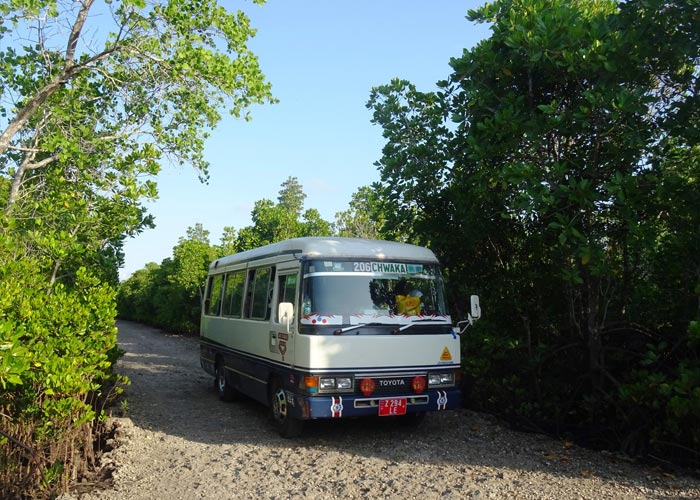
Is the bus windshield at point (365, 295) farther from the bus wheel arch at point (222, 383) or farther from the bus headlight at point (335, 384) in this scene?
the bus wheel arch at point (222, 383)

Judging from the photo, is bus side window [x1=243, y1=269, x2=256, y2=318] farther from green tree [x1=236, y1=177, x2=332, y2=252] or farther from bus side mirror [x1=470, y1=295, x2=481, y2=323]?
green tree [x1=236, y1=177, x2=332, y2=252]

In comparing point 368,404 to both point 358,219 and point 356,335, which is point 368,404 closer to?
point 356,335

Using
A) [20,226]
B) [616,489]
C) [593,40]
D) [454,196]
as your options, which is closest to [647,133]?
[593,40]

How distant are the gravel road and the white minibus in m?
0.51

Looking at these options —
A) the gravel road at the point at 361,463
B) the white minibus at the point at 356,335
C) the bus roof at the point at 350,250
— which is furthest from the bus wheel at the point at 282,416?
the bus roof at the point at 350,250

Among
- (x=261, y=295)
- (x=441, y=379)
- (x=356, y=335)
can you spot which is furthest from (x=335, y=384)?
(x=261, y=295)

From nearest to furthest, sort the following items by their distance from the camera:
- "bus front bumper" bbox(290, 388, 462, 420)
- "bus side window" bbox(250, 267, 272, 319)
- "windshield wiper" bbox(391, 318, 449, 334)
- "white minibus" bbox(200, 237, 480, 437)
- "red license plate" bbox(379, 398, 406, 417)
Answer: "bus front bumper" bbox(290, 388, 462, 420) < "white minibus" bbox(200, 237, 480, 437) < "red license plate" bbox(379, 398, 406, 417) < "windshield wiper" bbox(391, 318, 449, 334) < "bus side window" bbox(250, 267, 272, 319)

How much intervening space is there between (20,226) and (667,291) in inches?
410

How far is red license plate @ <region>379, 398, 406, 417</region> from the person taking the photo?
7.69 m

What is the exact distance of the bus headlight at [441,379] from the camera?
8.03 metres

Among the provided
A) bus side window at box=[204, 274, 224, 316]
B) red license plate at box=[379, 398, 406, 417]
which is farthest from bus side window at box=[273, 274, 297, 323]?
bus side window at box=[204, 274, 224, 316]

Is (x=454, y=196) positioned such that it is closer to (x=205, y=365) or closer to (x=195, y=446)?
(x=195, y=446)

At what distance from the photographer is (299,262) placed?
810 centimetres

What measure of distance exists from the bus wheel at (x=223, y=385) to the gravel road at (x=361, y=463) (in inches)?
45.0
